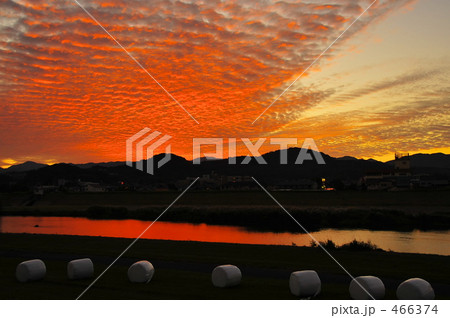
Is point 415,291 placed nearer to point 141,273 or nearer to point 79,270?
point 141,273

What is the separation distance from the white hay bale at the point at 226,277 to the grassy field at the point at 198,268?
8.6 inches

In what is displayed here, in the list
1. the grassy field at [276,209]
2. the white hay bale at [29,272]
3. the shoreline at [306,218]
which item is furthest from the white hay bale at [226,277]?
the grassy field at [276,209]

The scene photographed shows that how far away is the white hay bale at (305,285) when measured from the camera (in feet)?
40.1

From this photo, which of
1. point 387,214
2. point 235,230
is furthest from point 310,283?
point 387,214

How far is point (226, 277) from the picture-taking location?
13.8 m

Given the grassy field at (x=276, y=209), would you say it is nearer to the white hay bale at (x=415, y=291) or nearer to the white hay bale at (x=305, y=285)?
the white hay bale at (x=305, y=285)

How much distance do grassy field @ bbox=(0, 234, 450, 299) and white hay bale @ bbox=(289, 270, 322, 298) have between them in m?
0.45

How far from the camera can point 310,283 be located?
12.3m

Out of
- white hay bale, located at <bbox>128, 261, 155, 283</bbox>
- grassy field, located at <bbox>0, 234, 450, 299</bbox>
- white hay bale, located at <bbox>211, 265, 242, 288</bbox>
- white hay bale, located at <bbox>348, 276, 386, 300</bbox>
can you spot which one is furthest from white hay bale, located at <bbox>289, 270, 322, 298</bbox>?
white hay bale, located at <bbox>128, 261, 155, 283</bbox>

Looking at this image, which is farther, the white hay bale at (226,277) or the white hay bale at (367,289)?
the white hay bale at (226,277)
